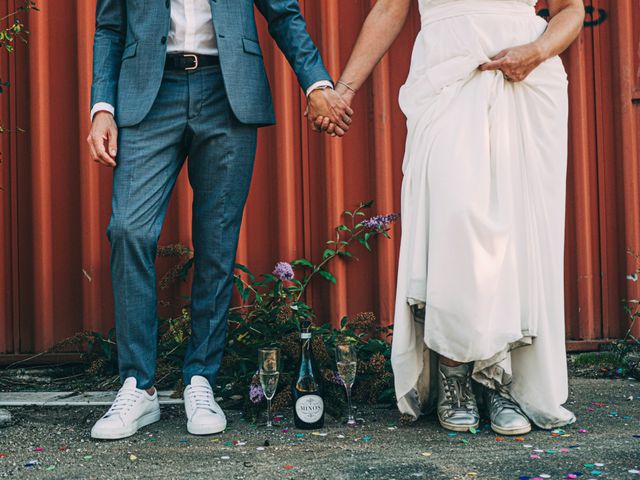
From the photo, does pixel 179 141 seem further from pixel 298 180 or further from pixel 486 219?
pixel 298 180

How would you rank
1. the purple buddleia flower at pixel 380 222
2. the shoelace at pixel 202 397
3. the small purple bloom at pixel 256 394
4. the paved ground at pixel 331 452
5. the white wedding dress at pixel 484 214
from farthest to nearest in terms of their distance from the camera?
the purple buddleia flower at pixel 380 222, the small purple bloom at pixel 256 394, the shoelace at pixel 202 397, the white wedding dress at pixel 484 214, the paved ground at pixel 331 452

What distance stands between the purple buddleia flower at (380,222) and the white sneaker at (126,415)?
60.5 inches

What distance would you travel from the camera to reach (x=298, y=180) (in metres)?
3.77

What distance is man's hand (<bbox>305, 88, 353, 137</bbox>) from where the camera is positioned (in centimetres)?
269

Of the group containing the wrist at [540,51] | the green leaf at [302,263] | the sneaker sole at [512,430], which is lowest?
the sneaker sole at [512,430]

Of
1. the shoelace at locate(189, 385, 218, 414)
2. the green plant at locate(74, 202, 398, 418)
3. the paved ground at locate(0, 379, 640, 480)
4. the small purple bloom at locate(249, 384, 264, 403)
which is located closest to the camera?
the paved ground at locate(0, 379, 640, 480)

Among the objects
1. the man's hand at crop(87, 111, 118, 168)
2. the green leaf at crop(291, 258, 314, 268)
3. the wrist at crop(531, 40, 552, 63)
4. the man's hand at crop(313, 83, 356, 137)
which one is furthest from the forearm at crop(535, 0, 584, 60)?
the green leaf at crop(291, 258, 314, 268)

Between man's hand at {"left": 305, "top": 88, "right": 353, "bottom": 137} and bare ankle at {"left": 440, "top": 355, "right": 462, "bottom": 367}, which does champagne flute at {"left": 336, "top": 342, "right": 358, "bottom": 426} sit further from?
man's hand at {"left": 305, "top": 88, "right": 353, "bottom": 137}

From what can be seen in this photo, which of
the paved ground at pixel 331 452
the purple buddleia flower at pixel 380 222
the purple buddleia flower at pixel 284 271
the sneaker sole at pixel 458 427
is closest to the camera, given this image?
the paved ground at pixel 331 452

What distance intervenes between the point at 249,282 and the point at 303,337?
125 cm

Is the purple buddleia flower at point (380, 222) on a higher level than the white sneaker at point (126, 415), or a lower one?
higher

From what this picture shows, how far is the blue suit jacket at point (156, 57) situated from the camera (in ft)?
8.23

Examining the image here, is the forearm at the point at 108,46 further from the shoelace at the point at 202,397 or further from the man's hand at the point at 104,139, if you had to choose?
the shoelace at the point at 202,397

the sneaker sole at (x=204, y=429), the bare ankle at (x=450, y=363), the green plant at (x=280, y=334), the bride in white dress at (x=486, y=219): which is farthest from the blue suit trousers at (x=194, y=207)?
the bare ankle at (x=450, y=363)
